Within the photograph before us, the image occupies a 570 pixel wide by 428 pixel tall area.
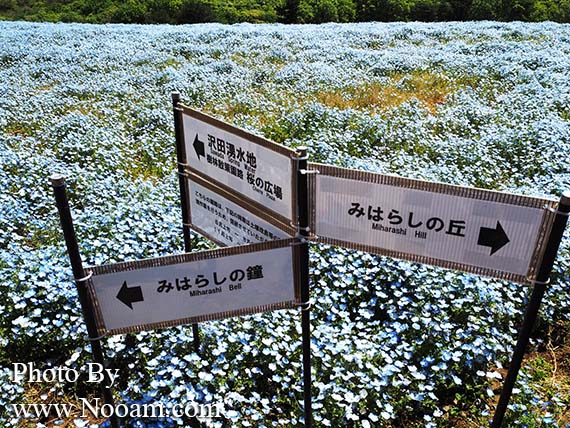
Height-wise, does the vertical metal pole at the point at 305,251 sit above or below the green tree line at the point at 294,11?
above

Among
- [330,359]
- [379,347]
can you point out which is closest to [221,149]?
[330,359]

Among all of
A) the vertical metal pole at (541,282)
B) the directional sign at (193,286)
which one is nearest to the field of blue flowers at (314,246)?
the vertical metal pole at (541,282)

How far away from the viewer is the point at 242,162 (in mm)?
2990

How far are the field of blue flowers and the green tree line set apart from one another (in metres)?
32.1

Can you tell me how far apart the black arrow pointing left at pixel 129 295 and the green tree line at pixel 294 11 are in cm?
4454

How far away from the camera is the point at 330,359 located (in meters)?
3.61

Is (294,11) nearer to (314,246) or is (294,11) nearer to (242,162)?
(314,246)

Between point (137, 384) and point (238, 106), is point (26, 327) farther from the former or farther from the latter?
point (238, 106)

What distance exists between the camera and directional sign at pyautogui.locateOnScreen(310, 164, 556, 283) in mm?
2383

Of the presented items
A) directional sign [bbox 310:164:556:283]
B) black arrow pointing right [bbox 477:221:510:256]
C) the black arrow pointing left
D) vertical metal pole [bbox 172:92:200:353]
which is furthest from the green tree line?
black arrow pointing right [bbox 477:221:510:256]

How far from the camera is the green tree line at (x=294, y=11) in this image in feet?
144

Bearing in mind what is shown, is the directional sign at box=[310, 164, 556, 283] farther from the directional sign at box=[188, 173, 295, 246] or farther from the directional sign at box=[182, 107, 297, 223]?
the directional sign at box=[188, 173, 295, 246]

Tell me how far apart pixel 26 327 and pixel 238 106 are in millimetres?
7468

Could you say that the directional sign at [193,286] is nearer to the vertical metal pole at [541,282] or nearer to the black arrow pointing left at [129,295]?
the black arrow pointing left at [129,295]
